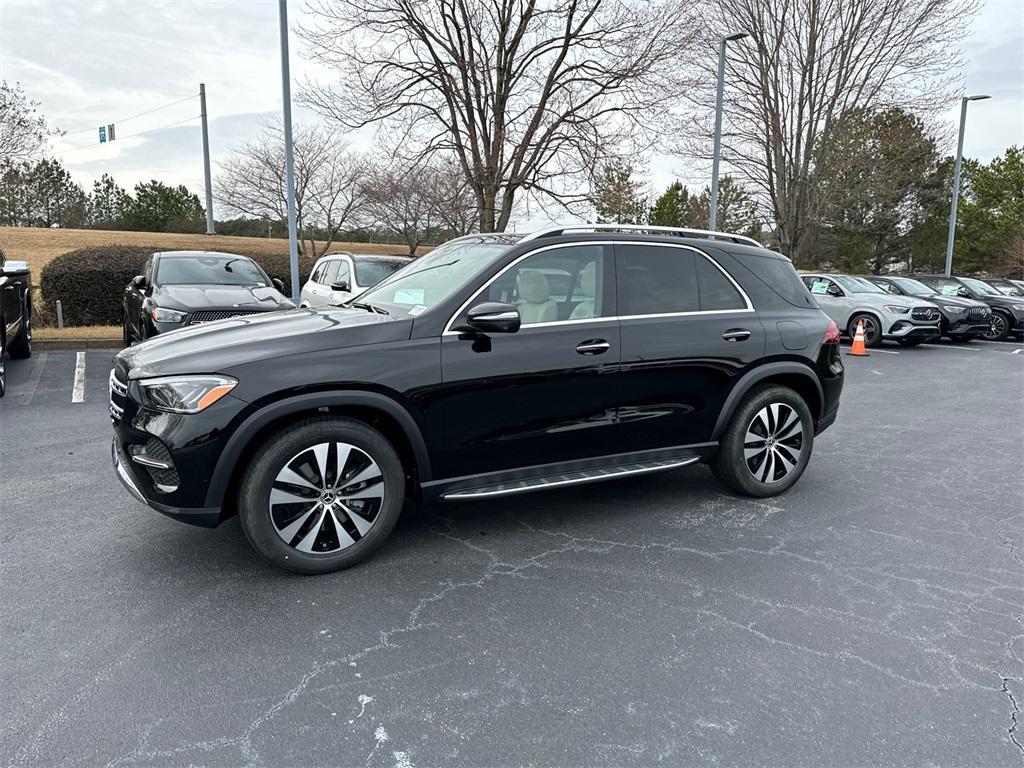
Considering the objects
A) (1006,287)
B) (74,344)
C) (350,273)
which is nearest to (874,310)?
(1006,287)

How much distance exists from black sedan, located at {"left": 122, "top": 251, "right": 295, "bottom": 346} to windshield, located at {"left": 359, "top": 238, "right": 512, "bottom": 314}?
438 cm

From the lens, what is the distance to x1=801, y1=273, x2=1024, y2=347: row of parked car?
1481cm

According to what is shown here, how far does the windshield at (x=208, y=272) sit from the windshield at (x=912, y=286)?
14153 mm

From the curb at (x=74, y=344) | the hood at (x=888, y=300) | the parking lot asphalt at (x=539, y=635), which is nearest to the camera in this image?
the parking lot asphalt at (x=539, y=635)

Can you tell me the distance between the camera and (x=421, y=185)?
27.0m

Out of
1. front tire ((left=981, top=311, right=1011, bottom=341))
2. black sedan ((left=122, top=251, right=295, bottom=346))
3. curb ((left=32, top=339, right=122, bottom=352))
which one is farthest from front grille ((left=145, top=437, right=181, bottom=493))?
front tire ((left=981, top=311, right=1011, bottom=341))

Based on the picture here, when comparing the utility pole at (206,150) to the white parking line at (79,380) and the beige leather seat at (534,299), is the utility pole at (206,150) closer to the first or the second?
the white parking line at (79,380)

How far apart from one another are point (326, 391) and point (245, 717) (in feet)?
4.89

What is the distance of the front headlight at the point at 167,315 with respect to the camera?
8.59 metres

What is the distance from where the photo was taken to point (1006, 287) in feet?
67.0

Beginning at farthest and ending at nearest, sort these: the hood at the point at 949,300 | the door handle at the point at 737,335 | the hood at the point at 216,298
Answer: the hood at the point at 949,300 → the hood at the point at 216,298 → the door handle at the point at 737,335

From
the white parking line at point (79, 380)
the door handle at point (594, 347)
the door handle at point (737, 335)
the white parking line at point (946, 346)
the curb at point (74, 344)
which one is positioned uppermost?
the door handle at point (737, 335)

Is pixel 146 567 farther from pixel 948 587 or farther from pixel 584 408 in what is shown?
pixel 948 587

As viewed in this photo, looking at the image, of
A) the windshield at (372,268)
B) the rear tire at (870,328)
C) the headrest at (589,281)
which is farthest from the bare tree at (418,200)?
the headrest at (589,281)
